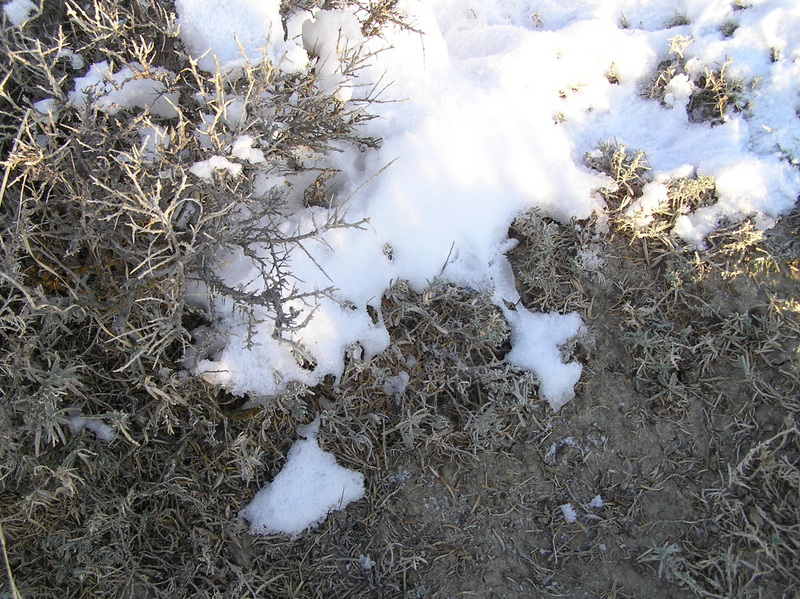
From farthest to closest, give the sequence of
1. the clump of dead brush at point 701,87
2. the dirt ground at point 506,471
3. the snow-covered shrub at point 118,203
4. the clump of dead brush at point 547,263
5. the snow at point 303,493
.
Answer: the clump of dead brush at point 701,87 < the clump of dead brush at point 547,263 < the snow at point 303,493 < the dirt ground at point 506,471 < the snow-covered shrub at point 118,203

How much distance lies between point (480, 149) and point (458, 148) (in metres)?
0.11

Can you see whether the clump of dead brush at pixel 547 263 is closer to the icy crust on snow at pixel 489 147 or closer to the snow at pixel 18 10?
the icy crust on snow at pixel 489 147

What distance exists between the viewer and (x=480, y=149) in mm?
2664

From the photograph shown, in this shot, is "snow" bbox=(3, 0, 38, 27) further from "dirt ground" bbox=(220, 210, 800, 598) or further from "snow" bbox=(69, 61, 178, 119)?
"dirt ground" bbox=(220, 210, 800, 598)

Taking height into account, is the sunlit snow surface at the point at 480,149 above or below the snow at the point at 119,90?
below

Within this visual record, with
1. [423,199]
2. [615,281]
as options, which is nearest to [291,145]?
[423,199]

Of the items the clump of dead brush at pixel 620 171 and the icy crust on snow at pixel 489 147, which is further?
the clump of dead brush at pixel 620 171

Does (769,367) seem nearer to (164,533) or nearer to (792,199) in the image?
(792,199)

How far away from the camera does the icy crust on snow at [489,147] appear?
8.06 ft

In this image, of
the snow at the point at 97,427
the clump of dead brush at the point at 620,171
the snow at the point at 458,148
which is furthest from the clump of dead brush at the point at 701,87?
the snow at the point at 97,427

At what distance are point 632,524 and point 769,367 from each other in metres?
0.93

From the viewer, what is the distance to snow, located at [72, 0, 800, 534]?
2.40 meters

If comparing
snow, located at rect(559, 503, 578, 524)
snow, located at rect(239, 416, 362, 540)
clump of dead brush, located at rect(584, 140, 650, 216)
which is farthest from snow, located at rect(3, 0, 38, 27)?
snow, located at rect(559, 503, 578, 524)

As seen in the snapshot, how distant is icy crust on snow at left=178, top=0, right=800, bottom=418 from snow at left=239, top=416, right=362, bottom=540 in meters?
0.34
